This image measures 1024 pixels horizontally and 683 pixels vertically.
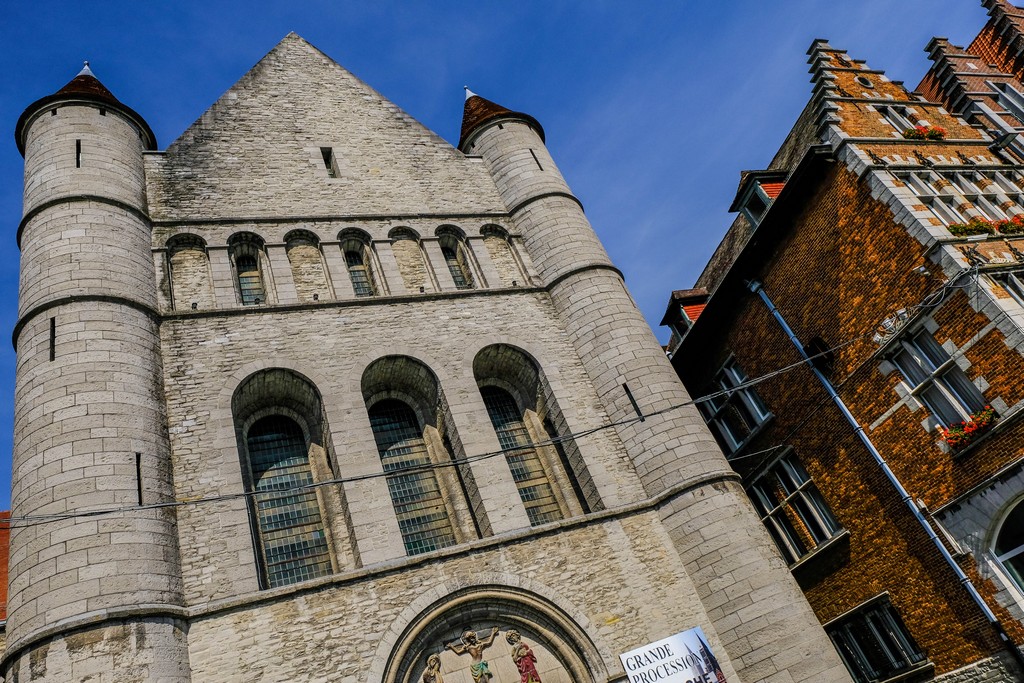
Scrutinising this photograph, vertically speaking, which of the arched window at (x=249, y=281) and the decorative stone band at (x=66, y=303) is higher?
the arched window at (x=249, y=281)

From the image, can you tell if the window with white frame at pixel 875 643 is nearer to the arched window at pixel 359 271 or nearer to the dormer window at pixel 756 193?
the dormer window at pixel 756 193

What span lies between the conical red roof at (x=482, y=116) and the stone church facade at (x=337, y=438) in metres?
1.97

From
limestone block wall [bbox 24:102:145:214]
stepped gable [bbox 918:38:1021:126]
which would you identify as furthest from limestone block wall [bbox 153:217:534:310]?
stepped gable [bbox 918:38:1021:126]

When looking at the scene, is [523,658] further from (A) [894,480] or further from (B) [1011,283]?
(B) [1011,283]

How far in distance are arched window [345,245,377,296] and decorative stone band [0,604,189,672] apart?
675cm

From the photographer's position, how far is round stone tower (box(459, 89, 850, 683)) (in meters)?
9.96

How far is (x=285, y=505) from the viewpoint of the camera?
1103 centimetres

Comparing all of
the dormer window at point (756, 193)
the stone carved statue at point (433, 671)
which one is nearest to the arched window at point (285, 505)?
the stone carved statue at point (433, 671)

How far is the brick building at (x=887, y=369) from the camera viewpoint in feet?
35.1

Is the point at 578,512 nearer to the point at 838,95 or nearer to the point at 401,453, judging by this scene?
the point at 401,453

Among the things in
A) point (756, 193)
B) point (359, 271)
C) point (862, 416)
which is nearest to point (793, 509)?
point (862, 416)

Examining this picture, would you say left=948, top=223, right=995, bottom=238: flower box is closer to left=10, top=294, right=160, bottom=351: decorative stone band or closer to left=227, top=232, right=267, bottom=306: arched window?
left=227, top=232, right=267, bottom=306: arched window

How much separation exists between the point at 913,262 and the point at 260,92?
567 inches

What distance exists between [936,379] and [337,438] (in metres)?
9.52
